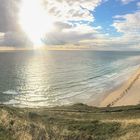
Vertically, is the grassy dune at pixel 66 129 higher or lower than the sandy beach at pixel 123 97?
higher

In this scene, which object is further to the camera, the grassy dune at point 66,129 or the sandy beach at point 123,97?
the sandy beach at point 123,97

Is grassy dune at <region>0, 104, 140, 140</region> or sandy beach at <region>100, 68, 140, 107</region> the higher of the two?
grassy dune at <region>0, 104, 140, 140</region>

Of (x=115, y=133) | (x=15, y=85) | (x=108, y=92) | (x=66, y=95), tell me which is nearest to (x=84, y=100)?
(x=66, y=95)

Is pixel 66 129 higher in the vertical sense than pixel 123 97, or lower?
higher

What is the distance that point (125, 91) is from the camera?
6575cm

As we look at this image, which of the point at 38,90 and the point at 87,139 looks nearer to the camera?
the point at 87,139

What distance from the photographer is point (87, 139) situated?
14.6m

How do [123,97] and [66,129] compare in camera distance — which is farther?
[123,97]

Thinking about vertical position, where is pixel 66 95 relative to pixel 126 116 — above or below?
below

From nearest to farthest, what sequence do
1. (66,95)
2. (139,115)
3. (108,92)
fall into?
(139,115)
(66,95)
(108,92)

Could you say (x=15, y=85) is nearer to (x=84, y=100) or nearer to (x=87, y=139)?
(x=84, y=100)

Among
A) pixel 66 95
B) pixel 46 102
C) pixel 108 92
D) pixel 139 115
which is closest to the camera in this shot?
pixel 139 115

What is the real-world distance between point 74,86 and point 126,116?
55.6m

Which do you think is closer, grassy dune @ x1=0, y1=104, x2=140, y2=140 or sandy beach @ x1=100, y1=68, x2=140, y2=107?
grassy dune @ x1=0, y1=104, x2=140, y2=140
